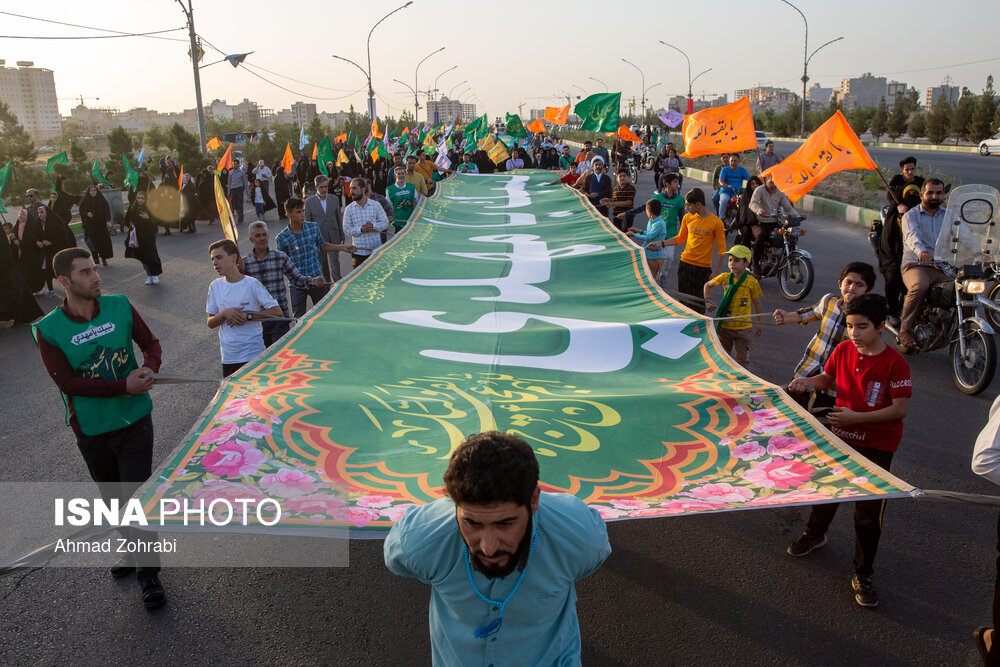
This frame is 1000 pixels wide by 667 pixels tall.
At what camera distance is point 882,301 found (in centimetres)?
405

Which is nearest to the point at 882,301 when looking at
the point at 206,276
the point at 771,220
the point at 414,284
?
the point at 414,284

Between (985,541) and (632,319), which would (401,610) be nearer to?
(632,319)

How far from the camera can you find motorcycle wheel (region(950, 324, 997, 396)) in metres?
7.11

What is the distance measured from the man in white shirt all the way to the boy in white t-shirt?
13.4ft

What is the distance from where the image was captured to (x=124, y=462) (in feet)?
14.5

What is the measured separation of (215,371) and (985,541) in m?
7.62

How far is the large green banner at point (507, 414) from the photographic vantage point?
3570 millimetres

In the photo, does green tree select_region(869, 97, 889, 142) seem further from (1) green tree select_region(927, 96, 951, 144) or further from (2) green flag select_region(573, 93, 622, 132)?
(2) green flag select_region(573, 93, 622, 132)

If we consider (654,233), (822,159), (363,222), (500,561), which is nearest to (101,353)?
(500,561)

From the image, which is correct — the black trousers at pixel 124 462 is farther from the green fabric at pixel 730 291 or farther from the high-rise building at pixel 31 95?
the high-rise building at pixel 31 95

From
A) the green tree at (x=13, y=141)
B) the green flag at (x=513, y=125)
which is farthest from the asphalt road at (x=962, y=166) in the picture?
the green tree at (x=13, y=141)

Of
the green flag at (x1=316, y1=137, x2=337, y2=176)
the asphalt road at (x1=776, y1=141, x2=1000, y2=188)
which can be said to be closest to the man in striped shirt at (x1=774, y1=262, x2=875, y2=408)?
the green flag at (x1=316, y1=137, x2=337, y2=176)

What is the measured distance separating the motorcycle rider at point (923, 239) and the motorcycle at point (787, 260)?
279 centimetres

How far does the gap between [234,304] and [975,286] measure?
7.12m
